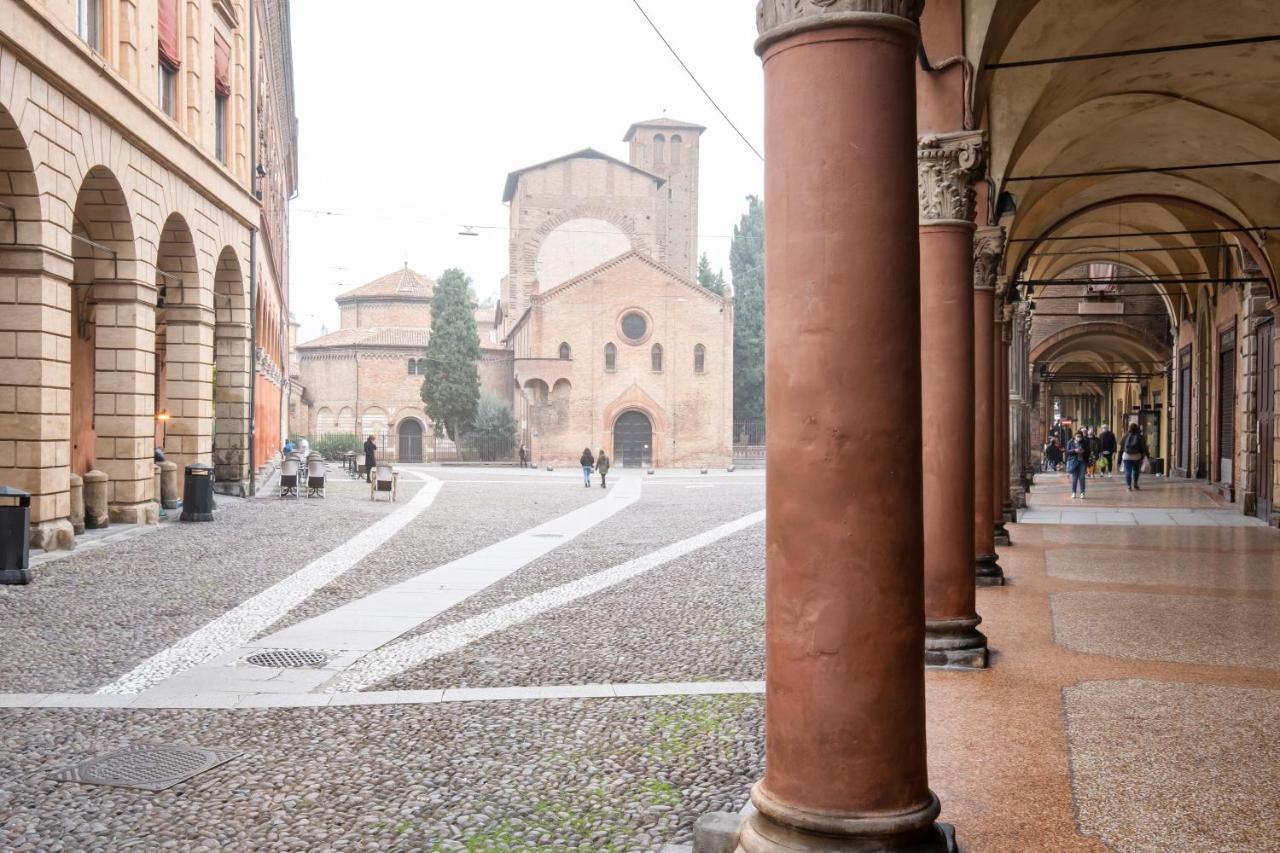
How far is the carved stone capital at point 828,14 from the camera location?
2.88m

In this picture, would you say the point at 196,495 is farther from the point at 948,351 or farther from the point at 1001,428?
the point at 948,351

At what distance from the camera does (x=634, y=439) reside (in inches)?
1924

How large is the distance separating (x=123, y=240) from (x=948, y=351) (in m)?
11.1

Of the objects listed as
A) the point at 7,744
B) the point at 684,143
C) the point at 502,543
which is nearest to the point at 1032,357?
the point at 502,543

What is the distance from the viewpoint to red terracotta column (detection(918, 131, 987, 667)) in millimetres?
6320

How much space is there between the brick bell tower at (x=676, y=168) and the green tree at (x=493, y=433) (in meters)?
16.0

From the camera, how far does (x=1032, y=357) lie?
30.8 metres

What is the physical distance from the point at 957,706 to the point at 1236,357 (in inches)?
657

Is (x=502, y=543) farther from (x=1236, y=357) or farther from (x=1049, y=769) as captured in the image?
(x=1236, y=357)

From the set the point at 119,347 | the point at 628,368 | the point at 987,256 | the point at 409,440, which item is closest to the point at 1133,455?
the point at 987,256

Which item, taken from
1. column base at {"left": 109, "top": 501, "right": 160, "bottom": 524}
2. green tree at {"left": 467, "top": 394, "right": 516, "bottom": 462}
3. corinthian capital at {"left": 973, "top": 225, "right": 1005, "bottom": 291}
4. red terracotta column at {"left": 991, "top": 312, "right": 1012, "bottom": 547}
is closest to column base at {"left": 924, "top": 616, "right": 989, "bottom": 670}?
corinthian capital at {"left": 973, "top": 225, "right": 1005, "bottom": 291}

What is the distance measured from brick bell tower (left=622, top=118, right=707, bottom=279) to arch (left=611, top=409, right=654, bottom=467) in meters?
16.0

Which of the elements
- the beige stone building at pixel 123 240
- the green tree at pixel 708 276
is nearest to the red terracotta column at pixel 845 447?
the beige stone building at pixel 123 240

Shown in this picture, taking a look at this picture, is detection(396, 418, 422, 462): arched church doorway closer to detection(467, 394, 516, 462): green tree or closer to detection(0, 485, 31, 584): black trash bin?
detection(467, 394, 516, 462): green tree
